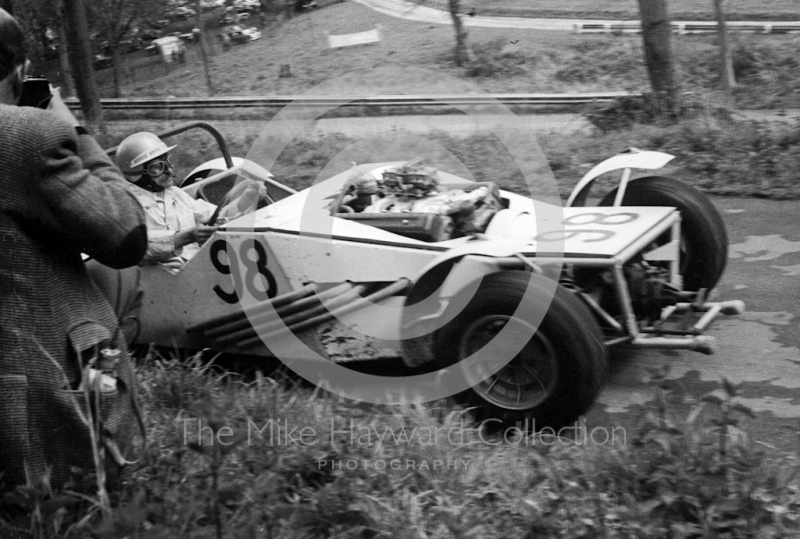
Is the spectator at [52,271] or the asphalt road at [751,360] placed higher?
the spectator at [52,271]

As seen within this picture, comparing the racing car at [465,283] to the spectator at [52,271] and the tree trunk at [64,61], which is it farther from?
the tree trunk at [64,61]

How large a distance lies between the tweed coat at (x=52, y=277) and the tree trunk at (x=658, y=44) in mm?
8213

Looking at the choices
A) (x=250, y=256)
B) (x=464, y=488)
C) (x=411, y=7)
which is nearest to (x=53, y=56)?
(x=411, y=7)

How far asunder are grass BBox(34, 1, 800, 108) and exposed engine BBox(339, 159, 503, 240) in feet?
30.8

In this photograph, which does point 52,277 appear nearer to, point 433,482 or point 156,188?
point 433,482

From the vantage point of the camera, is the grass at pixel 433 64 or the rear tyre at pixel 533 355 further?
the grass at pixel 433 64

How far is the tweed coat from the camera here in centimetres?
222

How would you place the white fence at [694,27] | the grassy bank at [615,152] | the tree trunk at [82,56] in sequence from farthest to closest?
1. the white fence at [694,27]
2. the tree trunk at [82,56]
3. the grassy bank at [615,152]

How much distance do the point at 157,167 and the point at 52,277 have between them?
298cm

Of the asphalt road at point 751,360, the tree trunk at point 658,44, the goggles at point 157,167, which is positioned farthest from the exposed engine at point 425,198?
the tree trunk at point 658,44

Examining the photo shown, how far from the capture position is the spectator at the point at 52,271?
7.30ft

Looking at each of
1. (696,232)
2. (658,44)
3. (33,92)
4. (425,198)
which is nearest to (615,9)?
(658,44)

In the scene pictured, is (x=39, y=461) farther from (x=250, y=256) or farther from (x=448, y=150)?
(x=448, y=150)

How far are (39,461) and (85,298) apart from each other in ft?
1.57
